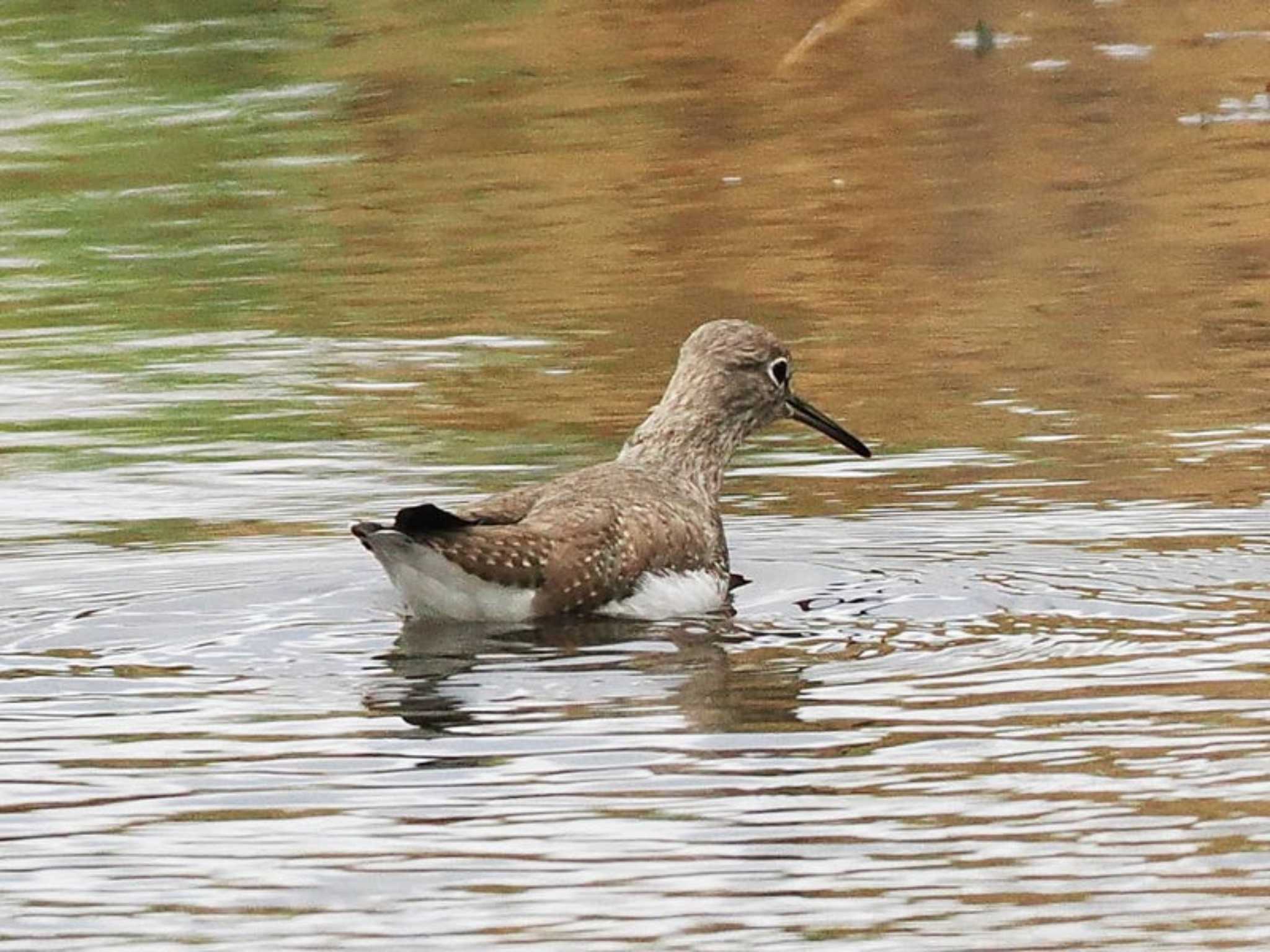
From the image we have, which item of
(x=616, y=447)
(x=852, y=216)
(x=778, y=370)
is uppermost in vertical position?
(x=778, y=370)

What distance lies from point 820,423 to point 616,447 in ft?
3.51

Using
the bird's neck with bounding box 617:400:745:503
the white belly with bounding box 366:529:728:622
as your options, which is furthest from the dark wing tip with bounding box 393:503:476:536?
the bird's neck with bounding box 617:400:745:503

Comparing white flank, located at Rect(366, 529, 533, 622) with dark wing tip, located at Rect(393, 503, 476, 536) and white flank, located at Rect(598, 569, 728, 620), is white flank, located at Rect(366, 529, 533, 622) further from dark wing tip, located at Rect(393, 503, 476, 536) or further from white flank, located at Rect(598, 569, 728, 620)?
white flank, located at Rect(598, 569, 728, 620)

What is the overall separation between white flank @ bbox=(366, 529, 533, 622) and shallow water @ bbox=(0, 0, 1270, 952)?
0.07 m

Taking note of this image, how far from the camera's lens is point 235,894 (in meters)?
6.48

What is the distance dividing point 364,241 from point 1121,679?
817cm

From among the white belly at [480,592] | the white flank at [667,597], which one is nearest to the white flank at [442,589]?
the white belly at [480,592]

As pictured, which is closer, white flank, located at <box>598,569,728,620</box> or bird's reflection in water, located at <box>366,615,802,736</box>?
bird's reflection in water, located at <box>366,615,802,736</box>

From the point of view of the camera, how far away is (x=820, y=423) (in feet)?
35.4

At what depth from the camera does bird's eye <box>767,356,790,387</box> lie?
10.7m

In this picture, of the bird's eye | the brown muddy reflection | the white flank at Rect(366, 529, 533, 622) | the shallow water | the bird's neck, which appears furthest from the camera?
the brown muddy reflection

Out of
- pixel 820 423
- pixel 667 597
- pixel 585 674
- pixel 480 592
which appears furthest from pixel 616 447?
pixel 585 674

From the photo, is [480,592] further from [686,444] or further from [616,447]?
[616,447]

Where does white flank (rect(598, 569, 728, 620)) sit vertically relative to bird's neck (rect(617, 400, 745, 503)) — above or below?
below
